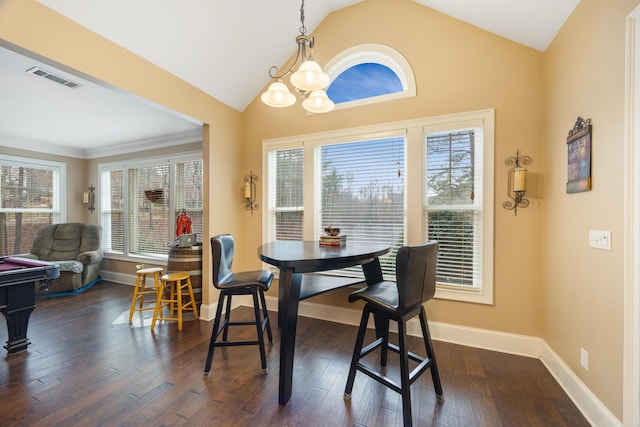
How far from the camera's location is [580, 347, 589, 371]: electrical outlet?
5.48 ft

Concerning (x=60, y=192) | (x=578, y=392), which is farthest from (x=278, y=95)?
(x=60, y=192)

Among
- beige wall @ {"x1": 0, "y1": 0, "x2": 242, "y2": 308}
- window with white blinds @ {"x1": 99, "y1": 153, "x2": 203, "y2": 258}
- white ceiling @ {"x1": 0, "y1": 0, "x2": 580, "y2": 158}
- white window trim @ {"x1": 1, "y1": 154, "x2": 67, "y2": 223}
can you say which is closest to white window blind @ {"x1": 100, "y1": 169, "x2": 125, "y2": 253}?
window with white blinds @ {"x1": 99, "y1": 153, "x2": 203, "y2": 258}

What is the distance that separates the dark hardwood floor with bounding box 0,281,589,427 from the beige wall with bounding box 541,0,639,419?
433 mm

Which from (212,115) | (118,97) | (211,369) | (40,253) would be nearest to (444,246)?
(211,369)

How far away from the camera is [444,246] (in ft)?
8.69

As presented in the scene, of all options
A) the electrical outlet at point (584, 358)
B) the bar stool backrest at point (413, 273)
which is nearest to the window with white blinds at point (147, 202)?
the bar stool backrest at point (413, 273)

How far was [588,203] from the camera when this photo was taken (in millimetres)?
1654

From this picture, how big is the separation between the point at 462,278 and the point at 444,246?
0.34 meters

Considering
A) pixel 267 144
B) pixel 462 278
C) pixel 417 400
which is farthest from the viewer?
pixel 267 144

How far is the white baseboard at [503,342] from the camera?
1.60 m

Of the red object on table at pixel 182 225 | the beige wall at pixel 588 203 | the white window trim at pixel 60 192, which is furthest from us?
the white window trim at pixel 60 192

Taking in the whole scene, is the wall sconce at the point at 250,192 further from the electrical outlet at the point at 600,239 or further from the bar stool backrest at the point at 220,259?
the electrical outlet at the point at 600,239

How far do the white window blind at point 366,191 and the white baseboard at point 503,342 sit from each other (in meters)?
0.55

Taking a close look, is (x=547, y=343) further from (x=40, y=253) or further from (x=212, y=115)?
(x=40, y=253)
